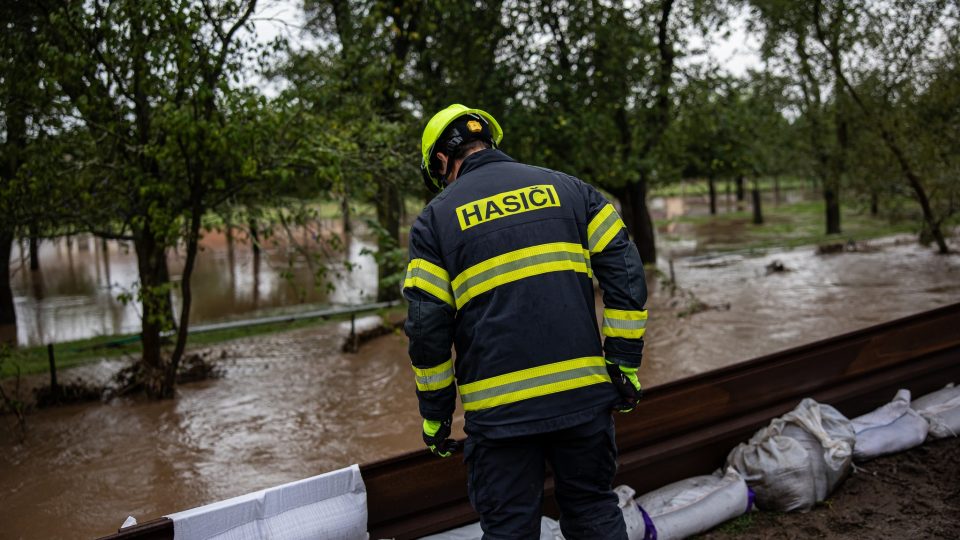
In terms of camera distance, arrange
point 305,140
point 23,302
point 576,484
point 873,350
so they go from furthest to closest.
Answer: point 23,302, point 305,140, point 873,350, point 576,484

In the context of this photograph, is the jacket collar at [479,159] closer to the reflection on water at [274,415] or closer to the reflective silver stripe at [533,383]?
the reflective silver stripe at [533,383]

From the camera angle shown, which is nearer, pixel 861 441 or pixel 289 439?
pixel 861 441

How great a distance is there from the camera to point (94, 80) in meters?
6.65

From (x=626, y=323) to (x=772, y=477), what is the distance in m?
1.80

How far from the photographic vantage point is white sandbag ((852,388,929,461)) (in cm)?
430

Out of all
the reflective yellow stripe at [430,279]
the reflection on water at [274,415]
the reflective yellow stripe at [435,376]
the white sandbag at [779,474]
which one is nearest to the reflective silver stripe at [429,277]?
the reflective yellow stripe at [430,279]

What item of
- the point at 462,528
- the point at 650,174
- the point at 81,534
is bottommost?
the point at 81,534

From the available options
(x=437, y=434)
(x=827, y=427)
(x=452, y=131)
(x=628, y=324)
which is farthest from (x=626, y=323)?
(x=827, y=427)

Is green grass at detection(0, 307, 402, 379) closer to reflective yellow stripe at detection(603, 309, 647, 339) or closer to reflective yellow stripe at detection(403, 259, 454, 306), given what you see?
reflective yellow stripe at detection(403, 259, 454, 306)

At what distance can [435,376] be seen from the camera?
2627mm

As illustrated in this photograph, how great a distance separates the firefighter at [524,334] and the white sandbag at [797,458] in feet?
5.12

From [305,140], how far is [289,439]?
9.33ft

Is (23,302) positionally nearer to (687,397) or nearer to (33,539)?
(33,539)

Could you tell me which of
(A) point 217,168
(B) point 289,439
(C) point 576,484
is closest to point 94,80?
(A) point 217,168
